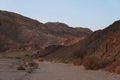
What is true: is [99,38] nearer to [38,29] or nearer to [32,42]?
[32,42]

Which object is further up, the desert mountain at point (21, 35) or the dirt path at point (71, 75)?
the desert mountain at point (21, 35)

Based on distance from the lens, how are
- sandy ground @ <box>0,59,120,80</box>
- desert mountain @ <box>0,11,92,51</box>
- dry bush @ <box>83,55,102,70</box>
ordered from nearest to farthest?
sandy ground @ <box>0,59,120,80</box>
dry bush @ <box>83,55,102,70</box>
desert mountain @ <box>0,11,92,51</box>

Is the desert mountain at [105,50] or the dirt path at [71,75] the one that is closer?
the dirt path at [71,75]

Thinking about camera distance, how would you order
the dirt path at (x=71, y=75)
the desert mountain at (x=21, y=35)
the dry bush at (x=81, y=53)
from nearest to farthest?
the dirt path at (x=71, y=75), the dry bush at (x=81, y=53), the desert mountain at (x=21, y=35)

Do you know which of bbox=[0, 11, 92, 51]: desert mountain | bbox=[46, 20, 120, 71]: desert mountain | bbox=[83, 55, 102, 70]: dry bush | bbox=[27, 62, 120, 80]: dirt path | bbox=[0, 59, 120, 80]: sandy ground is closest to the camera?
bbox=[0, 59, 120, 80]: sandy ground

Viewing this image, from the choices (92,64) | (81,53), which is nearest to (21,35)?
(81,53)

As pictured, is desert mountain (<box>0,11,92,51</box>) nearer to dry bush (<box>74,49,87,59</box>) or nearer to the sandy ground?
dry bush (<box>74,49,87,59</box>)

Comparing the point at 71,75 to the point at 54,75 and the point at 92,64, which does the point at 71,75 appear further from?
the point at 92,64

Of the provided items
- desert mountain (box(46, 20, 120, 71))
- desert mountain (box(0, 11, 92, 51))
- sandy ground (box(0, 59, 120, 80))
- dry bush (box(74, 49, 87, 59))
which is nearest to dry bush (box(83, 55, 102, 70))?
desert mountain (box(46, 20, 120, 71))

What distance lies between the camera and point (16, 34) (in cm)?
18000

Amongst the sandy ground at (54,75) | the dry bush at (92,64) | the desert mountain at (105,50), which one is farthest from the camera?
the desert mountain at (105,50)

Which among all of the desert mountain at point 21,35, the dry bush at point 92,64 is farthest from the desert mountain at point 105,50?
the desert mountain at point 21,35

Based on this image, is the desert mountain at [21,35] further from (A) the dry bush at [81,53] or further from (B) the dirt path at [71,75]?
(B) the dirt path at [71,75]

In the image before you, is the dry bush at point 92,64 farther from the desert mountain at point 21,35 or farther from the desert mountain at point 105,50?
the desert mountain at point 21,35
